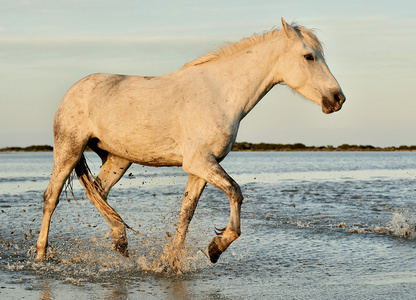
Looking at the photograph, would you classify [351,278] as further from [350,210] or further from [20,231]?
[350,210]

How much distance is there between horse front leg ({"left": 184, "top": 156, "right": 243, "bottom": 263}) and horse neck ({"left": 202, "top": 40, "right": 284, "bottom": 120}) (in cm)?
72

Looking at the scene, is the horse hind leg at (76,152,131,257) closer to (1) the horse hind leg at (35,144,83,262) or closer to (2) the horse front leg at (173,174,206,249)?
(1) the horse hind leg at (35,144,83,262)

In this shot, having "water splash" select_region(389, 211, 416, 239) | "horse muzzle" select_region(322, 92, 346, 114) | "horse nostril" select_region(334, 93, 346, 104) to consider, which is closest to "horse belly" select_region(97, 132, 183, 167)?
"horse muzzle" select_region(322, 92, 346, 114)

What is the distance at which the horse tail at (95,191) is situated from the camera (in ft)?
21.2

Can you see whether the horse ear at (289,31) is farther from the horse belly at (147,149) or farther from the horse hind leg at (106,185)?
the horse hind leg at (106,185)

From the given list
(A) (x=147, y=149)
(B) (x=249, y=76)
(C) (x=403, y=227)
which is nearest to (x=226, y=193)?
(A) (x=147, y=149)

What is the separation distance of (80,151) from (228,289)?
251 centimetres

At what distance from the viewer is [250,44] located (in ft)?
20.2

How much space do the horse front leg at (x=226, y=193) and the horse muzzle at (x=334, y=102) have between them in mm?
1256

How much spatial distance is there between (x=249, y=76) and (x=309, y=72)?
63cm

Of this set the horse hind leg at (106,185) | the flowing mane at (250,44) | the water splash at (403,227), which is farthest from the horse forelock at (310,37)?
the water splash at (403,227)

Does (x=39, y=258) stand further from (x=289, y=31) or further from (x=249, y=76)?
(x=289, y=31)

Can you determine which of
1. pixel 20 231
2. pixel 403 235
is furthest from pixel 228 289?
pixel 20 231

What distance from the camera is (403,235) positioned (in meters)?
8.26
